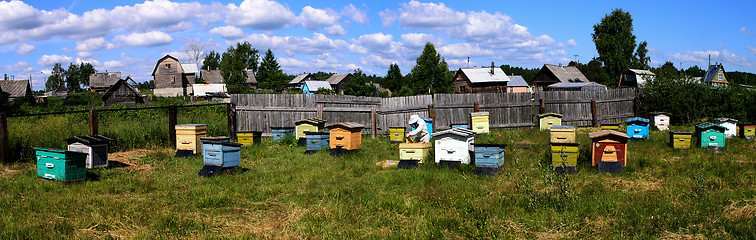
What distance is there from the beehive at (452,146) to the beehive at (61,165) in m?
7.16

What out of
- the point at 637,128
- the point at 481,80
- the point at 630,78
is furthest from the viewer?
the point at 481,80

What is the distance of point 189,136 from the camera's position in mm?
12812

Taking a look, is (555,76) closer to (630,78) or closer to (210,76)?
(630,78)

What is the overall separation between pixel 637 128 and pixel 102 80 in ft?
264

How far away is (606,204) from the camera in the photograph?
22.9 feet

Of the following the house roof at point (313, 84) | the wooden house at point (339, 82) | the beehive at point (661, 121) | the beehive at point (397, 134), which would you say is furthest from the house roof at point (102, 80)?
the beehive at point (661, 121)

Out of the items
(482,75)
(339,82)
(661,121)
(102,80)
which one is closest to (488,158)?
(661,121)

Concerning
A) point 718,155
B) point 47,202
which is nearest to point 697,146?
point 718,155

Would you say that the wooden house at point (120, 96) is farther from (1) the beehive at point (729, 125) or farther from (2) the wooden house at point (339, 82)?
(1) the beehive at point (729, 125)

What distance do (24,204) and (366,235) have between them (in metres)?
5.72

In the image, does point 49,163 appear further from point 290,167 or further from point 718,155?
point 718,155

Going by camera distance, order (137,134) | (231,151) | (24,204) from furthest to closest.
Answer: (137,134)
(231,151)
(24,204)

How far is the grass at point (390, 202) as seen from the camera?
605 cm

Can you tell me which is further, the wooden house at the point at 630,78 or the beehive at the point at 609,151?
the wooden house at the point at 630,78
